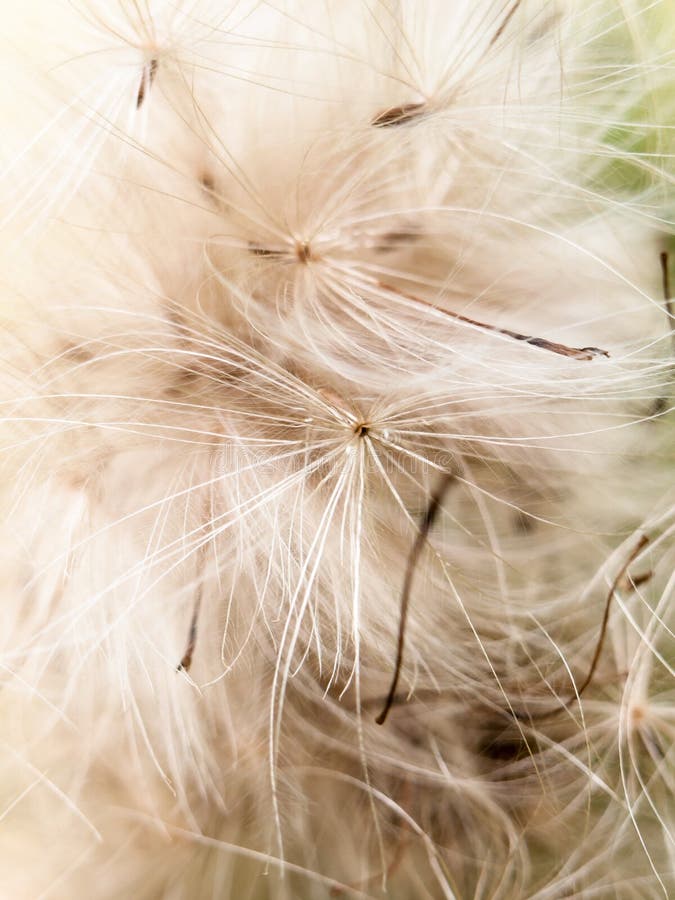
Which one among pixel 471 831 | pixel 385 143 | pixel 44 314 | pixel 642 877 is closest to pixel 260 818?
pixel 471 831

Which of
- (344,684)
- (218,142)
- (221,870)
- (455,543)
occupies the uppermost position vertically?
(218,142)

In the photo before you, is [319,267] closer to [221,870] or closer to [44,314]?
[44,314]

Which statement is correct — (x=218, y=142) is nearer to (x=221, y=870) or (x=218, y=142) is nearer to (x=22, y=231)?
(x=22, y=231)

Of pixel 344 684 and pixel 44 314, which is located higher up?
pixel 44 314

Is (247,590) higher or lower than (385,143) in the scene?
lower

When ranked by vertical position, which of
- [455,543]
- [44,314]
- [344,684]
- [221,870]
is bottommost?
[221,870]

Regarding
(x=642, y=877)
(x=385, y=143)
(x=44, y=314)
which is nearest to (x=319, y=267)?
(x=385, y=143)
